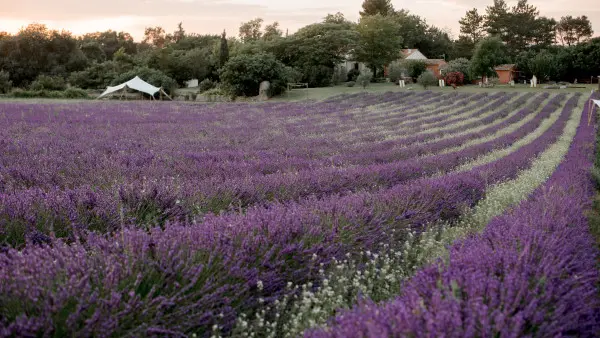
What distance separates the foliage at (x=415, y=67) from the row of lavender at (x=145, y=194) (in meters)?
41.5

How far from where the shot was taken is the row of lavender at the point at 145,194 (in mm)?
3600

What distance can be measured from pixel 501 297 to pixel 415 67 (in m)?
48.2

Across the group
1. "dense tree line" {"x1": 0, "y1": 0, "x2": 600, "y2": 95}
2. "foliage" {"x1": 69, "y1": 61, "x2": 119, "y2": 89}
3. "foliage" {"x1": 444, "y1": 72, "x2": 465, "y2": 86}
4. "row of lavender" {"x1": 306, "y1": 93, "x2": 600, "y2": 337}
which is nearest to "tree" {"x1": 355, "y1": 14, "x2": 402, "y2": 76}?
"dense tree line" {"x1": 0, "y1": 0, "x2": 600, "y2": 95}

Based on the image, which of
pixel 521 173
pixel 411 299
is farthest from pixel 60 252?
pixel 521 173

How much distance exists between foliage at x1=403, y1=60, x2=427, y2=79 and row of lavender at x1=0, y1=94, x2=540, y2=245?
136ft

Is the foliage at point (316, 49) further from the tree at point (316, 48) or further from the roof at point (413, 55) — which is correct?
the roof at point (413, 55)

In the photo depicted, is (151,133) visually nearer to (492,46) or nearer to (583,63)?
(492,46)

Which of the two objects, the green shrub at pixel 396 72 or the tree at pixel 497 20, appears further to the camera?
the tree at pixel 497 20

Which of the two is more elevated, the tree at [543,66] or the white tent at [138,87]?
the tree at [543,66]

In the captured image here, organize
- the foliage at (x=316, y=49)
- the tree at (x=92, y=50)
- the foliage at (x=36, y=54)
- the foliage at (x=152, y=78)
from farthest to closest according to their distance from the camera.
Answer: the tree at (x=92, y=50)
the foliage at (x=36, y=54)
the foliage at (x=316, y=49)
the foliage at (x=152, y=78)

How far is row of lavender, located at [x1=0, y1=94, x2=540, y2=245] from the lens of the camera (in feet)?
11.8

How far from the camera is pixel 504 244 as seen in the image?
2938 millimetres

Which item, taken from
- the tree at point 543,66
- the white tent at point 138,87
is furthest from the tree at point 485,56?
the white tent at point 138,87

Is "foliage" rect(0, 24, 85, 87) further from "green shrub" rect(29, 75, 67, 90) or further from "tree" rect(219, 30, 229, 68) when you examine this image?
"tree" rect(219, 30, 229, 68)
